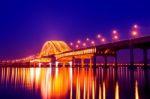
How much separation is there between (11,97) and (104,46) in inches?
1274

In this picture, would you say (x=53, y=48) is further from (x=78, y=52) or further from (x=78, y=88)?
(x=78, y=88)

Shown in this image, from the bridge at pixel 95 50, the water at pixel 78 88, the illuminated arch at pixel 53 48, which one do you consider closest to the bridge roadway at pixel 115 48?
the bridge at pixel 95 50

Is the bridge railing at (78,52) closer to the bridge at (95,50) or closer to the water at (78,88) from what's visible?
the bridge at (95,50)

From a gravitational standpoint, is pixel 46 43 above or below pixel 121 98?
above

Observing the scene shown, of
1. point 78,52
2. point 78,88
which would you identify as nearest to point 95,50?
point 78,52

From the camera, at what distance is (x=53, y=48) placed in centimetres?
12900

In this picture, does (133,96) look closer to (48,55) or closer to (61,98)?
(61,98)

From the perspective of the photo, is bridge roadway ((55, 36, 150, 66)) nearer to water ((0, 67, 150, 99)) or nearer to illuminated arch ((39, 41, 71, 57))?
water ((0, 67, 150, 99))

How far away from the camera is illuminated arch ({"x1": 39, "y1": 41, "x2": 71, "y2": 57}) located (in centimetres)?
12612

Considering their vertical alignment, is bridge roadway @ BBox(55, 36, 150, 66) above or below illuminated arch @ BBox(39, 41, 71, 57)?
below

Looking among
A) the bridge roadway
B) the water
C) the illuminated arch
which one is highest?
the illuminated arch

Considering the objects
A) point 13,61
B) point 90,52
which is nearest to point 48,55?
point 13,61

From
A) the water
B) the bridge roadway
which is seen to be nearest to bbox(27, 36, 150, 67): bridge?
the bridge roadway

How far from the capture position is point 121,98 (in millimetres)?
40438
